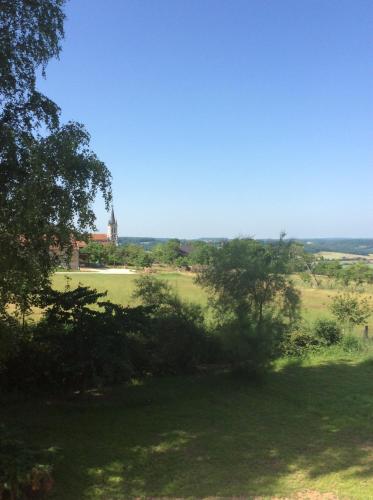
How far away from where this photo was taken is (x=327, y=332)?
625 inches

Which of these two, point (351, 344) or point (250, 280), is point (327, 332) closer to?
point (351, 344)

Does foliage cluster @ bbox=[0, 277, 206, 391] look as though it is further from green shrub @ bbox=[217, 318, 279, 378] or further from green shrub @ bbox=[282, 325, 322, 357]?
green shrub @ bbox=[282, 325, 322, 357]

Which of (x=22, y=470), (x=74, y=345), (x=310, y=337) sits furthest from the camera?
(x=310, y=337)

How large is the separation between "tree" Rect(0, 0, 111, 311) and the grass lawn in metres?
2.75

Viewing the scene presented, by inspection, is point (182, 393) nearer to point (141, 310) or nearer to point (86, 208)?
point (141, 310)

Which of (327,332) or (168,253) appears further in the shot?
(168,253)

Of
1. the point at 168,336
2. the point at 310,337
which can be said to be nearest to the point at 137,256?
the point at 310,337

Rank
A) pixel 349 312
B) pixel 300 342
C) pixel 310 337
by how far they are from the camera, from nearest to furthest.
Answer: pixel 300 342 < pixel 310 337 < pixel 349 312

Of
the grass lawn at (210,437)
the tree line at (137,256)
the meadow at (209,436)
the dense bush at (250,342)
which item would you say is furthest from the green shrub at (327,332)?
the tree line at (137,256)

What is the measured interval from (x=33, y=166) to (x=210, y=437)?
5.19 m

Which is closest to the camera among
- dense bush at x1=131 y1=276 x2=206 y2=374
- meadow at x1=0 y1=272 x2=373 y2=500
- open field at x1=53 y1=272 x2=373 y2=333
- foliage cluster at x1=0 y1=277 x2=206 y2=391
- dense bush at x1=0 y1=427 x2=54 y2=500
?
dense bush at x1=0 y1=427 x2=54 y2=500

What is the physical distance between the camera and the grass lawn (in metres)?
5.52

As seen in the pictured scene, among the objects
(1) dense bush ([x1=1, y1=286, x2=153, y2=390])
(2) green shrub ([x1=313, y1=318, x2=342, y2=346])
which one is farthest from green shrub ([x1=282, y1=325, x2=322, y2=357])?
(1) dense bush ([x1=1, y1=286, x2=153, y2=390])

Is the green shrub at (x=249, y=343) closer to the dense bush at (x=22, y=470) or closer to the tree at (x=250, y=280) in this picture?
the tree at (x=250, y=280)
